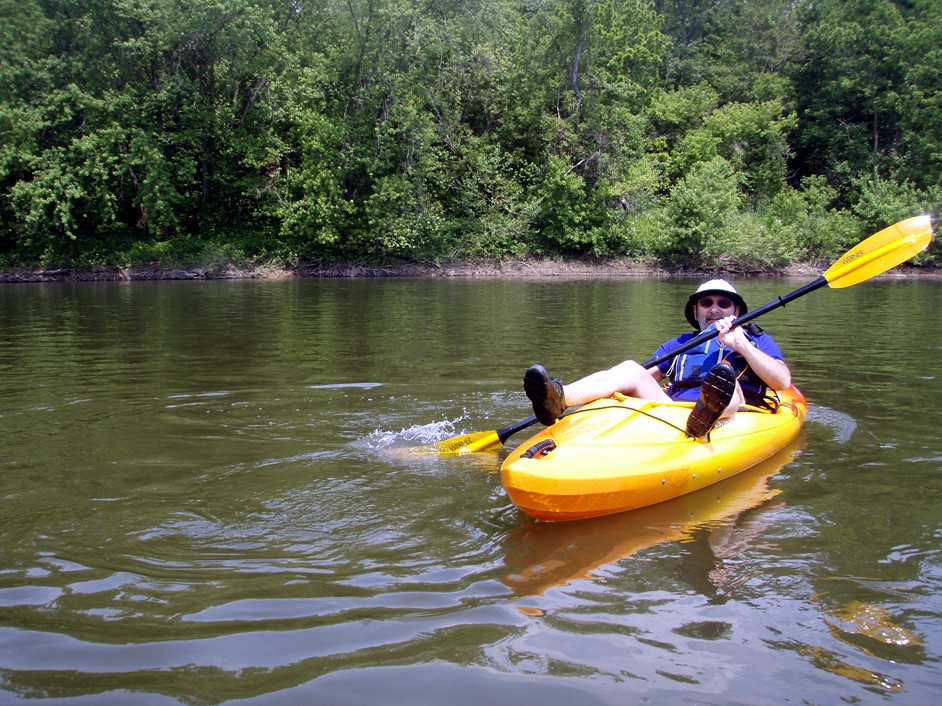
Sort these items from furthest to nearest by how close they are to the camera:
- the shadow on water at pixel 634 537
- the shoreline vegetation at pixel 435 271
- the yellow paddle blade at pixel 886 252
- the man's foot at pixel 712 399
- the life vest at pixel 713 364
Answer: the shoreline vegetation at pixel 435 271 → the yellow paddle blade at pixel 886 252 → the life vest at pixel 713 364 → the man's foot at pixel 712 399 → the shadow on water at pixel 634 537

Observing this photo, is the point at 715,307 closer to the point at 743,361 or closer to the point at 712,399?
the point at 743,361

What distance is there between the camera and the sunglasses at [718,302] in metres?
5.19

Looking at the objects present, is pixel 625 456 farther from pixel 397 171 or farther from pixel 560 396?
pixel 397 171

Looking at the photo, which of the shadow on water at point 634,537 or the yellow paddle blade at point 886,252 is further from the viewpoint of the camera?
the yellow paddle blade at point 886,252

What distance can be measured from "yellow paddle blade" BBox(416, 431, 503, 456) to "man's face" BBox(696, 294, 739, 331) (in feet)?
5.04

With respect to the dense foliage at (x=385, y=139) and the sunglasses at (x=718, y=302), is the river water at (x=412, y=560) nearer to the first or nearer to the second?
the sunglasses at (x=718, y=302)

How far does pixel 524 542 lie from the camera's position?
3539 mm

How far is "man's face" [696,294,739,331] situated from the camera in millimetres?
5191

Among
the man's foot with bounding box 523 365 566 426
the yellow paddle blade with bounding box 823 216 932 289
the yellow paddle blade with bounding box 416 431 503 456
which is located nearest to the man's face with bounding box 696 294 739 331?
the yellow paddle blade with bounding box 823 216 932 289

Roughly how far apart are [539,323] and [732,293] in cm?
659

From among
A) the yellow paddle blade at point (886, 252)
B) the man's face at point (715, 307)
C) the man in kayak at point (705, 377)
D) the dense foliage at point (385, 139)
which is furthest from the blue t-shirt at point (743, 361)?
the dense foliage at point (385, 139)

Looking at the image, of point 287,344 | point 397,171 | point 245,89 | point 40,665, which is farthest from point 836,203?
point 40,665

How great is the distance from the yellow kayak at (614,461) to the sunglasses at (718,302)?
37.5 inches

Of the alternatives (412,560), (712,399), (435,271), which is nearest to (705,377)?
(712,399)
